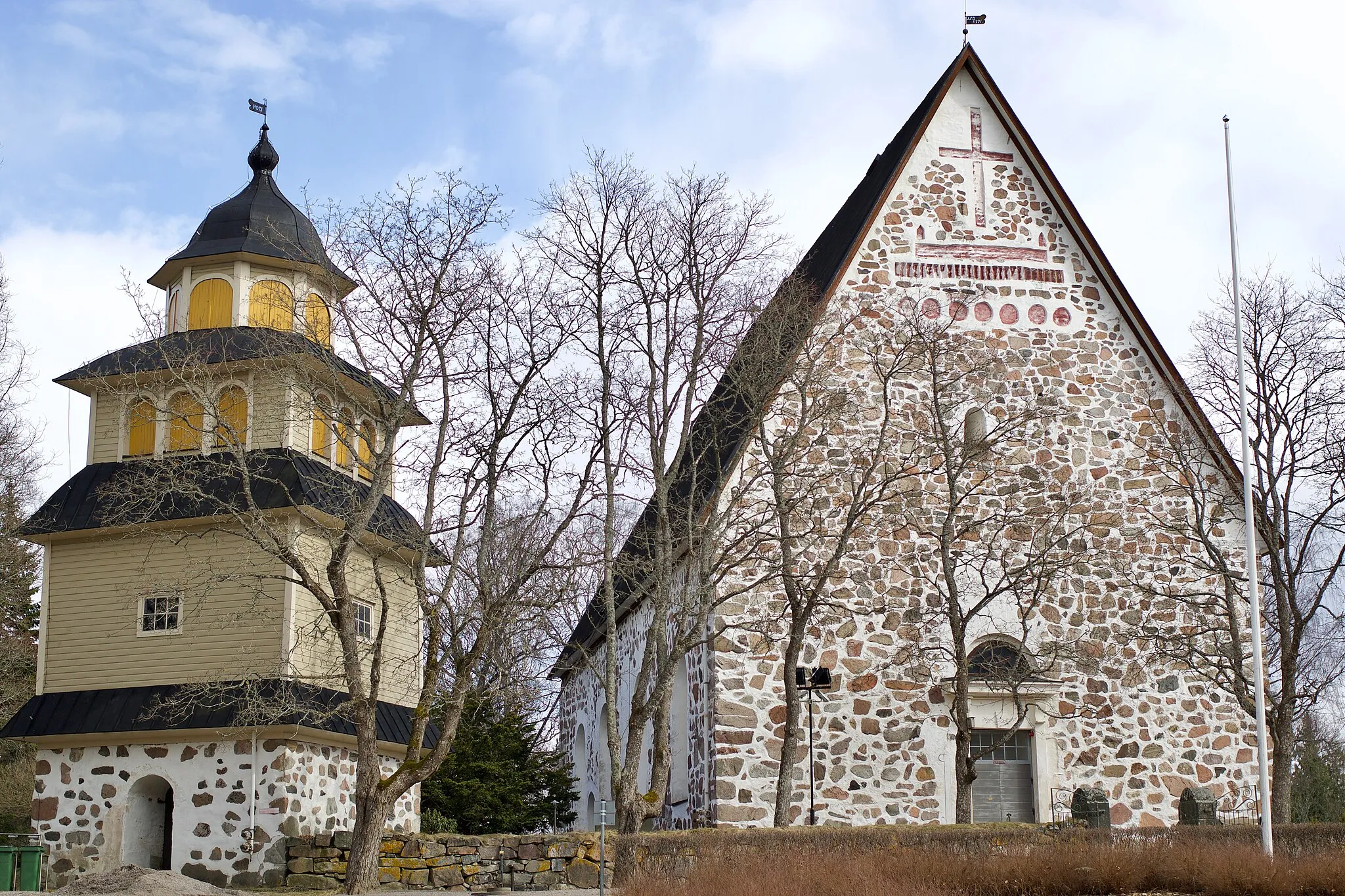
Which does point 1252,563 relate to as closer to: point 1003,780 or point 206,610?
point 1003,780

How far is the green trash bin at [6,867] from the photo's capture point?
19281 mm

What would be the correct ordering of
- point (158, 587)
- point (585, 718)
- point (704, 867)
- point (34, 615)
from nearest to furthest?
1. point (704, 867)
2. point (158, 587)
3. point (585, 718)
4. point (34, 615)

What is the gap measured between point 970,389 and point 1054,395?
4.52ft

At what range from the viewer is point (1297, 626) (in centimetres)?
1984

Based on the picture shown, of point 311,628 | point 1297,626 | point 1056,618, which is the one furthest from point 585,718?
point 1297,626

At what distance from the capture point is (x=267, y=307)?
24.1m

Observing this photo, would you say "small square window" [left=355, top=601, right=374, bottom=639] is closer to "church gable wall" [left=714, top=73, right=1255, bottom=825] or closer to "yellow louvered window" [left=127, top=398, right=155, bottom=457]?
"yellow louvered window" [left=127, top=398, right=155, bottom=457]

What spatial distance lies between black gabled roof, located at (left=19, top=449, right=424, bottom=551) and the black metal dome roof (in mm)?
3679

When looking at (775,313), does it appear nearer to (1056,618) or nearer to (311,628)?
(1056,618)

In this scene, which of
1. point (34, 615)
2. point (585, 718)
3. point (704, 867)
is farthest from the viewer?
point (34, 615)

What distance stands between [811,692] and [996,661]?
3.17 m

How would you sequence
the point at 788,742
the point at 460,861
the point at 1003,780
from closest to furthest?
the point at 788,742 < the point at 460,861 < the point at 1003,780

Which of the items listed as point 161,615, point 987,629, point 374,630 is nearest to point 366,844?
point 161,615

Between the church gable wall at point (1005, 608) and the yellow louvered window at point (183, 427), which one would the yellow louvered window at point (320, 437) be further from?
the church gable wall at point (1005, 608)
